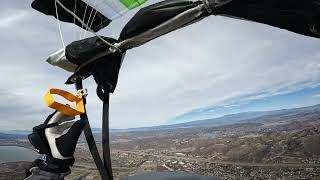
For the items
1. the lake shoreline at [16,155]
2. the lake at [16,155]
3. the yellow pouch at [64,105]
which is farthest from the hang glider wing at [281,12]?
the lake at [16,155]

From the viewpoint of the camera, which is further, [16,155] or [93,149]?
[16,155]

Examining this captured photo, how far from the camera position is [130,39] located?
3613mm

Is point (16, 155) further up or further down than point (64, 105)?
further down

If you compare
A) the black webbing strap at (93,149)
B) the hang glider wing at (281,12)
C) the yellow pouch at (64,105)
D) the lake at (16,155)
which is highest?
the hang glider wing at (281,12)

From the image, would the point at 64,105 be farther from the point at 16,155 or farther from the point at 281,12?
the point at 16,155

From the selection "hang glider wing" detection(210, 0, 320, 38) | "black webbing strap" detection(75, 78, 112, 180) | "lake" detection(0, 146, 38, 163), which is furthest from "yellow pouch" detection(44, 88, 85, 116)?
"lake" detection(0, 146, 38, 163)

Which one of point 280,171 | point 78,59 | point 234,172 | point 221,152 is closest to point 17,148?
point 221,152

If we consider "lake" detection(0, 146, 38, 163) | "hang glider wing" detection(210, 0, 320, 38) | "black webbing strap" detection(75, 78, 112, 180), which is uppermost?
"hang glider wing" detection(210, 0, 320, 38)

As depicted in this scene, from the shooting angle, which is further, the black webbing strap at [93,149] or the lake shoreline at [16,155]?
the lake shoreline at [16,155]

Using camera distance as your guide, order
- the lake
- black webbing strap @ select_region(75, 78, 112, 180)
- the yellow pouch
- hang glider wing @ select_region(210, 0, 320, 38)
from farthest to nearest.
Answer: the lake, black webbing strap @ select_region(75, 78, 112, 180), the yellow pouch, hang glider wing @ select_region(210, 0, 320, 38)

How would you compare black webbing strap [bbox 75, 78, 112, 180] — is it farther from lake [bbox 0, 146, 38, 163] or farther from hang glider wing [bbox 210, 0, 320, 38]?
lake [bbox 0, 146, 38, 163]

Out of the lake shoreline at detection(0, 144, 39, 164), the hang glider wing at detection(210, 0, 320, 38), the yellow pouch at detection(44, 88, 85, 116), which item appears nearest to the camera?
the hang glider wing at detection(210, 0, 320, 38)

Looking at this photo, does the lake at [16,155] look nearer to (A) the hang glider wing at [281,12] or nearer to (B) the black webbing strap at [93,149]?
(B) the black webbing strap at [93,149]

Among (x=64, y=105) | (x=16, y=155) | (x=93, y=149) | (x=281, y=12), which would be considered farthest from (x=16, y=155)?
(x=281, y=12)
